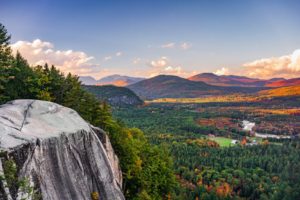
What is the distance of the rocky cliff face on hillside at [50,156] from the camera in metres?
15.7

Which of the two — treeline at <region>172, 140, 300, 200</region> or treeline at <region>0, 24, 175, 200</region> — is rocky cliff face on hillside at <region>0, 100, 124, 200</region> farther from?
treeline at <region>172, 140, 300, 200</region>

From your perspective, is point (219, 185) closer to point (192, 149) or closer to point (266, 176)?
point (266, 176)

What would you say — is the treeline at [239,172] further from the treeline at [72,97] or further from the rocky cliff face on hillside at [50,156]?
the rocky cliff face on hillside at [50,156]

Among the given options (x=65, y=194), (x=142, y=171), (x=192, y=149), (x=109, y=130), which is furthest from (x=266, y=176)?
(x=65, y=194)

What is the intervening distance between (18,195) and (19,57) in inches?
1153

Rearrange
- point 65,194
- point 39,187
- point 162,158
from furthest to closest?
point 162,158
point 65,194
point 39,187

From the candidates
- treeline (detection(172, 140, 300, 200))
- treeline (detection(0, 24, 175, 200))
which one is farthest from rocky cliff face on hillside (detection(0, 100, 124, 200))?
A: treeline (detection(172, 140, 300, 200))

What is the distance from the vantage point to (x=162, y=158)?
47.2m

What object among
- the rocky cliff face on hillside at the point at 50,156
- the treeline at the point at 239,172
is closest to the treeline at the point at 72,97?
the rocky cliff face on hillside at the point at 50,156

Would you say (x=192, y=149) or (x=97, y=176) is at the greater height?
(x=97, y=176)

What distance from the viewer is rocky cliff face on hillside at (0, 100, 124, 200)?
1574 centimetres

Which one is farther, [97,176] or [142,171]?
[142,171]

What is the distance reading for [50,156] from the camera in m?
19.0

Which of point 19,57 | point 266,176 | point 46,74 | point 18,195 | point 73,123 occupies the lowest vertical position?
point 266,176
